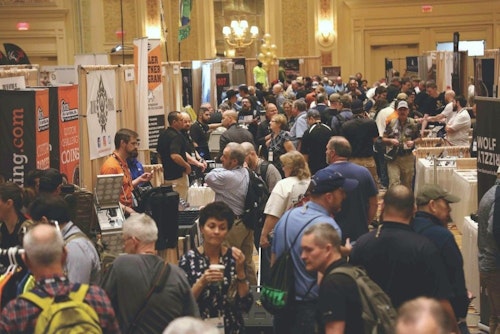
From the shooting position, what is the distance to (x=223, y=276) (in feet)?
18.0

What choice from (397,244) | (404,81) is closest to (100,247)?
(397,244)

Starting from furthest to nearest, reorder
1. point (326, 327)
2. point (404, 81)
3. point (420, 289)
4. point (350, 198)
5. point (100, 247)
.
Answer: point (404, 81) < point (350, 198) < point (100, 247) < point (420, 289) < point (326, 327)

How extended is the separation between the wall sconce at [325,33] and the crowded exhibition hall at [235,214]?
12.0 meters

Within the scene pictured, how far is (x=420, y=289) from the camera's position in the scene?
5.14 metres

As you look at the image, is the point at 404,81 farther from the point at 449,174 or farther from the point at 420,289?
the point at 420,289

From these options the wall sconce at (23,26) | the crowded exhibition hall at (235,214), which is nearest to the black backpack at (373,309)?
the crowded exhibition hall at (235,214)

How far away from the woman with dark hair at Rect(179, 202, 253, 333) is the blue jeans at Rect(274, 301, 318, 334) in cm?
21

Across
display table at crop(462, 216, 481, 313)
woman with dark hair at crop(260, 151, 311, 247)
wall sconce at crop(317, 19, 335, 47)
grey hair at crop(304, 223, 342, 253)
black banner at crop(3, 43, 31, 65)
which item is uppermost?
wall sconce at crop(317, 19, 335, 47)

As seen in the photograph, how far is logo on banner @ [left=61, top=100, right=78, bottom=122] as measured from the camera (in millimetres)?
9391

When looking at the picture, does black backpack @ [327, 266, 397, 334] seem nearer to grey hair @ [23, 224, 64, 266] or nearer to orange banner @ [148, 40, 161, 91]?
grey hair @ [23, 224, 64, 266]

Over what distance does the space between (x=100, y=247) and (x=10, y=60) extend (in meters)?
14.4

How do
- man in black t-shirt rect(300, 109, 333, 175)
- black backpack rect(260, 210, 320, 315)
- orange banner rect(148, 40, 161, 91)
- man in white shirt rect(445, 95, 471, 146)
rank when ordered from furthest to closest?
man in white shirt rect(445, 95, 471, 146) → orange banner rect(148, 40, 161, 91) → man in black t-shirt rect(300, 109, 333, 175) → black backpack rect(260, 210, 320, 315)

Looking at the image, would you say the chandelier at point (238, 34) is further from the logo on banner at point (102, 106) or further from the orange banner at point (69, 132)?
the orange banner at point (69, 132)

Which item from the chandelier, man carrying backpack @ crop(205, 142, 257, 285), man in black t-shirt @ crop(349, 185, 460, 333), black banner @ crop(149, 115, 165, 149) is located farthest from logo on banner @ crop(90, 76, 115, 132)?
the chandelier
